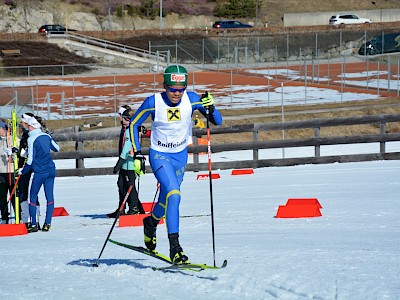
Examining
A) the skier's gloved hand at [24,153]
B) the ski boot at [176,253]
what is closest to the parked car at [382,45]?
the skier's gloved hand at [24,153]

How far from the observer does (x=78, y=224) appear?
A: 44.8 feet

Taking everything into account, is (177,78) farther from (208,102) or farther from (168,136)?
(168,136)

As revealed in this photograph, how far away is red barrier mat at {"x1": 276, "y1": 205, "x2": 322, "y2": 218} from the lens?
12.2 metres

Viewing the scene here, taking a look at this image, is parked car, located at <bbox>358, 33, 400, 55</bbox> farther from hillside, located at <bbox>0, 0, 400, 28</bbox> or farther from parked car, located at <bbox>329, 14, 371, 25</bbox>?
hillside, located at <bbox>0, 0, 400, 28</bbox>

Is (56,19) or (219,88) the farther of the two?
(56,19)

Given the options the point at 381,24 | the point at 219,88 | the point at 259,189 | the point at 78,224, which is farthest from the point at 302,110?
the point at 381,24

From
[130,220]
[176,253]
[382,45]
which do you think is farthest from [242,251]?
[382,45]

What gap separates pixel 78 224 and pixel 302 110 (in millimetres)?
26395

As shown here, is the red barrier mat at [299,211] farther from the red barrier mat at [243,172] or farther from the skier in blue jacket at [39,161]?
the red barrier mat at [243,172]

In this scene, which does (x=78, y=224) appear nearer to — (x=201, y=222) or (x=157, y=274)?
(x=201, y=222)

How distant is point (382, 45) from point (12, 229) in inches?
2052

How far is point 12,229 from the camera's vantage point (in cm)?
1274

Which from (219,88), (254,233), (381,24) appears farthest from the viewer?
(381,24)

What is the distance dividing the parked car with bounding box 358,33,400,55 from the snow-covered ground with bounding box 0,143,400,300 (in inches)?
1847
